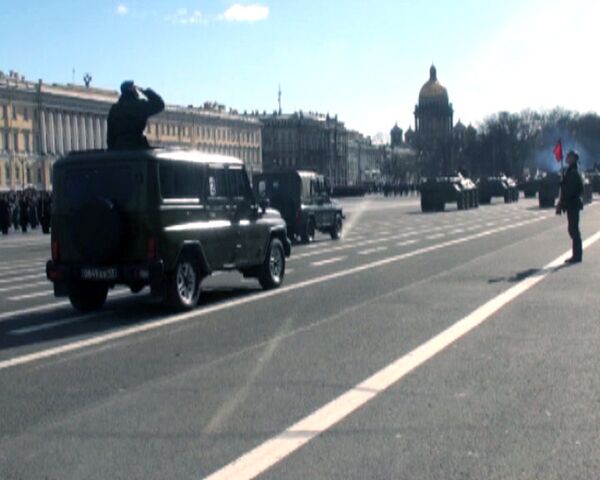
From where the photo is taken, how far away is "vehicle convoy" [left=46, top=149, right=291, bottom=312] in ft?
47.5

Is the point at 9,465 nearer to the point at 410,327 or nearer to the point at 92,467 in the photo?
the point at 92,467

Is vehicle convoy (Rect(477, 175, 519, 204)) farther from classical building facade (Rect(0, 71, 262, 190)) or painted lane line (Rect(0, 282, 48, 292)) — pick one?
painted lane line (Rect(0, 282, 48, 292))

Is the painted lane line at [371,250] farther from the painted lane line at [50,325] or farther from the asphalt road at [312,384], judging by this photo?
the painted lane line at [50,325]

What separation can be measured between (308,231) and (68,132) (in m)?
111

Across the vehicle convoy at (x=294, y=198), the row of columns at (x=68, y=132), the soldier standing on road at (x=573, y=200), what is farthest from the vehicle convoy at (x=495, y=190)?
the soldier standing on road at (x=573, y=200)

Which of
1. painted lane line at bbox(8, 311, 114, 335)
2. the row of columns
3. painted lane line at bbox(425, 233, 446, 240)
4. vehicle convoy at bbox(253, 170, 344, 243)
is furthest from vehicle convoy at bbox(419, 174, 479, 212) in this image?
the row of columns

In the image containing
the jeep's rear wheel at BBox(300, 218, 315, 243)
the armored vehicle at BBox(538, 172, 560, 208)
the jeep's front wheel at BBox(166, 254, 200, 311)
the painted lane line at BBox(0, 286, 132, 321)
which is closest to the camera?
the jeep's front wheel at BBox(166, 254, 200, 311)

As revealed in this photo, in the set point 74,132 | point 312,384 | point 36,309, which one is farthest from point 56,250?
point 74,132

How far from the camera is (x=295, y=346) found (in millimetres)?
11492

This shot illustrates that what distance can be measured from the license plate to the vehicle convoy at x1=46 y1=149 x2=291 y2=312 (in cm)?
1

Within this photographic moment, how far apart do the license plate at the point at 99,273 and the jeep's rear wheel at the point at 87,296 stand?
1.78 feet

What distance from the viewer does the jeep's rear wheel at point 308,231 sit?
34.6 metres

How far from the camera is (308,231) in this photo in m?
35.0

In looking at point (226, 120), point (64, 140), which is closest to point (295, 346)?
point (64, 140)
